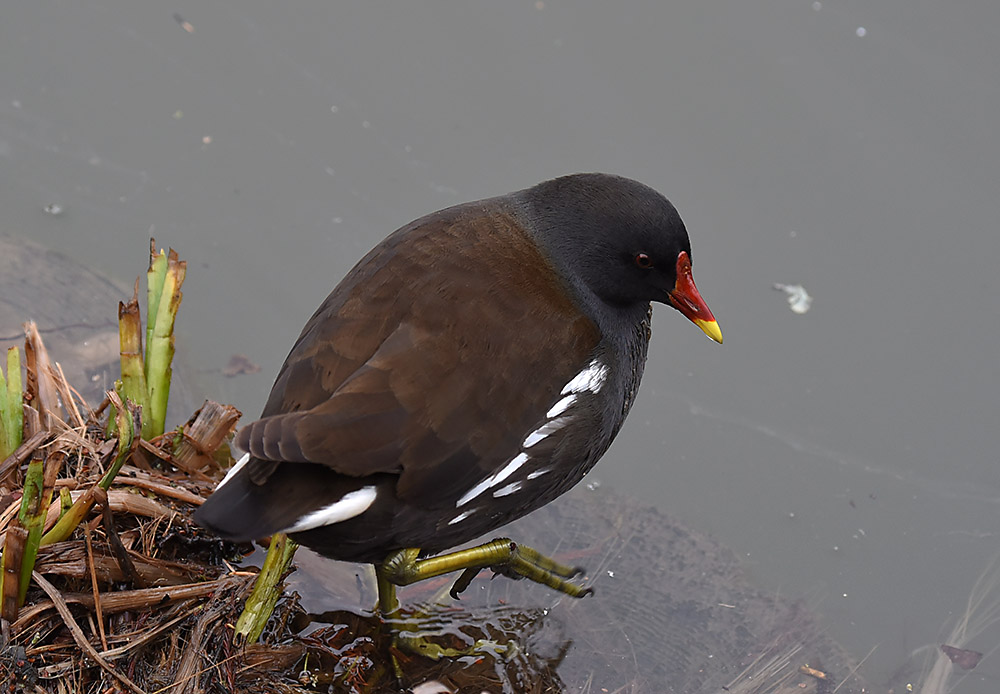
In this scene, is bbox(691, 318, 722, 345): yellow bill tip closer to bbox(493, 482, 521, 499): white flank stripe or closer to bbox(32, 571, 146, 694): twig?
bbox(493, 482, 521, 499): white flank stripe

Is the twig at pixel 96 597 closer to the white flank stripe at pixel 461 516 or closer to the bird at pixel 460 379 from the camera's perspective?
the bird at pixel 460 379

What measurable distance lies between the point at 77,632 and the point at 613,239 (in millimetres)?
1607

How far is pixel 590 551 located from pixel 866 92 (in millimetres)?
2565

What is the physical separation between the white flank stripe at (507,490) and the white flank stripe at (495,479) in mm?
39

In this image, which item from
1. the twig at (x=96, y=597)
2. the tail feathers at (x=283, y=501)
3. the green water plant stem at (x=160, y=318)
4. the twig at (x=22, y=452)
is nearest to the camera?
the tail feathers at (x=283, y=501)

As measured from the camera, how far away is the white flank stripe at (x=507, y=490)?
255cm

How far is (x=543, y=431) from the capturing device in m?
2.53

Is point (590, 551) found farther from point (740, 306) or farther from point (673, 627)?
point (740, 306)

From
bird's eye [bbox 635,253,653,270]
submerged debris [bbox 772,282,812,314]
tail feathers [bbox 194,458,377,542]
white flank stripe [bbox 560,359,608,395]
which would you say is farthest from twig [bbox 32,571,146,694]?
submerged debris [bbox 772,282,812,314]

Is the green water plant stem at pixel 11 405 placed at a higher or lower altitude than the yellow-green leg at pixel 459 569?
higher

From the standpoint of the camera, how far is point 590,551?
3.39 metres

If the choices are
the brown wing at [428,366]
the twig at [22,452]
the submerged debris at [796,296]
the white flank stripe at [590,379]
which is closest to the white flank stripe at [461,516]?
the brown wing at [428,366]

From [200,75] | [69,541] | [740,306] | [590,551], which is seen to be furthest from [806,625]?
[200,75]

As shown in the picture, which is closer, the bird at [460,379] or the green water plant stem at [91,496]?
the bird at [460,379]
